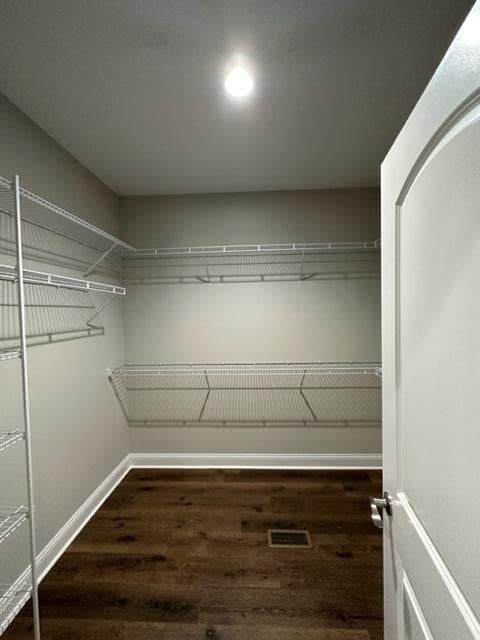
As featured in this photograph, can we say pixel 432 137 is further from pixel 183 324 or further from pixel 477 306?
pixel 183 324

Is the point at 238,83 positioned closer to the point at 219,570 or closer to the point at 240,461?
the point at 219,570

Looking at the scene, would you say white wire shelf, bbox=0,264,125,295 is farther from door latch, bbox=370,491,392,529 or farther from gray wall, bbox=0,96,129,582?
door latch, bbox=370,491,392,529

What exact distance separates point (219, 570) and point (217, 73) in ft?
7.85

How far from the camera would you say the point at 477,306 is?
524 millimetres

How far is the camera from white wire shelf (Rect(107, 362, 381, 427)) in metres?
2.77

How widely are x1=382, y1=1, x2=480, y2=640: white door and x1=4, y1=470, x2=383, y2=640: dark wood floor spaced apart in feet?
2.63

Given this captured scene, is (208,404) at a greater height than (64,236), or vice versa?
(64,236)

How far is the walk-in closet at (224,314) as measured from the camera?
2.88 feet

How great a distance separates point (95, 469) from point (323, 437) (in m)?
1.82

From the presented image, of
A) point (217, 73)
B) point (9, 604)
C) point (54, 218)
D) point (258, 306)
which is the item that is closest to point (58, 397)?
point (9, 604)

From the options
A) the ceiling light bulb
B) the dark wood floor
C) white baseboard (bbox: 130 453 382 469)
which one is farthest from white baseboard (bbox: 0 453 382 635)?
the ceiling light bulb

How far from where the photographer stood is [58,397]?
1.91 meters

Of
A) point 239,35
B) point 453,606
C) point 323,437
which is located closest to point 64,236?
point 239,35

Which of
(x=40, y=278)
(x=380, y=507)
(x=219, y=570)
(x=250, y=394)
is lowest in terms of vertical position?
(x=219, y=570)
